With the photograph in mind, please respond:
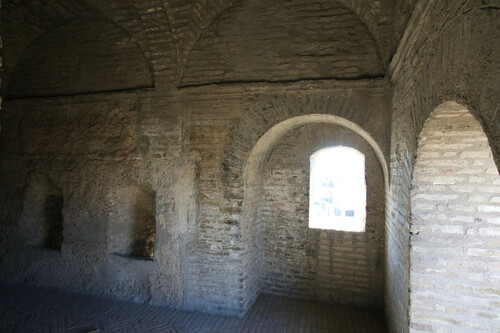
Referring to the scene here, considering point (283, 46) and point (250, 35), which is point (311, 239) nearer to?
point (283, 46)

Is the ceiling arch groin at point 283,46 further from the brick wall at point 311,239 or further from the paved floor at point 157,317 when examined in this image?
the paved floor at point 157,317

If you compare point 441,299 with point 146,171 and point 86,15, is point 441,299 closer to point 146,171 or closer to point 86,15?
point 146,171

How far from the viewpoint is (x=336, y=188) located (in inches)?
239

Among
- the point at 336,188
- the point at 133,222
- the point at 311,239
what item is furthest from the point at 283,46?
the point at 133,222

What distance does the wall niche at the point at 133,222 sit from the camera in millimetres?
5480

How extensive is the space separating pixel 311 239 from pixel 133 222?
10.3 feet

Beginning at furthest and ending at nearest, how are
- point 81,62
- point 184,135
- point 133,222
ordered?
point 81,62 → point 133,222 → point 184,135

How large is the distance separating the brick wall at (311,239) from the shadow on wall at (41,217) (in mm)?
3979

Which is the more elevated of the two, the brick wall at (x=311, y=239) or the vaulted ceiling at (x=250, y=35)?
the vaulted ceiling at (x=250, y=35)

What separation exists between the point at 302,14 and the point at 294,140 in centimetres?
201

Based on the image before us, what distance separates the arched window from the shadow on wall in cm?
478

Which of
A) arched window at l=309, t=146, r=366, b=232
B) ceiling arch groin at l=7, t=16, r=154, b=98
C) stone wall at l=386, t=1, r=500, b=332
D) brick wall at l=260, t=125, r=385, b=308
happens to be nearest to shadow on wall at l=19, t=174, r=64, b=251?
ceiling arch groin at l=7, t=16, r=154, b=98

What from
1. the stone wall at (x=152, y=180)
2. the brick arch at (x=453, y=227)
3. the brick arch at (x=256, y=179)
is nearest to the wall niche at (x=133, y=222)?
the stone wall at (x=152, y=180)

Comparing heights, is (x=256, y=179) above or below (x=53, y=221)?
above
